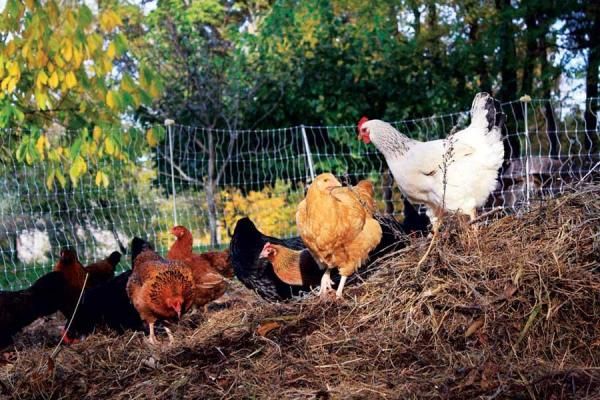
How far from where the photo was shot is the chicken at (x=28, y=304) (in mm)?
4988

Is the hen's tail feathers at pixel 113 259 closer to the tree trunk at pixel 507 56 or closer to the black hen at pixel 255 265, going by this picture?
the black hen at pixel 255 265

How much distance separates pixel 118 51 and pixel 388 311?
267 centimetres

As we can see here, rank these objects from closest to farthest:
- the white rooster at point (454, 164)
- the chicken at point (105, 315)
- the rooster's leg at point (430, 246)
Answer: the rooster's leg at point (430, 246) → the chicken at point (105, 315) → the white rooster at point (454, 164)

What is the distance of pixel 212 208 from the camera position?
10.5 m

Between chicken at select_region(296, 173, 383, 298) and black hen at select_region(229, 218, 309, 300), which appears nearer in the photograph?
chicken at select_region(296, 173, 383, 298)

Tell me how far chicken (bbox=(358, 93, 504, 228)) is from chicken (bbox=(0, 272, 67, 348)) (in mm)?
2729

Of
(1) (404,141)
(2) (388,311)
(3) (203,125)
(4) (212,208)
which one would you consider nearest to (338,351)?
(2) (388,311)

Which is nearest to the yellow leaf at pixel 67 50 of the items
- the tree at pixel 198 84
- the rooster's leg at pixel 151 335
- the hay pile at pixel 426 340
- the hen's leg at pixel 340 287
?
the rooster's leg at pixel 151 335

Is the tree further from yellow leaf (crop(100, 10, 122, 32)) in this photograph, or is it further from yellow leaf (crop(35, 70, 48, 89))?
yellow leaf (crop(100, 10, 122, 32))

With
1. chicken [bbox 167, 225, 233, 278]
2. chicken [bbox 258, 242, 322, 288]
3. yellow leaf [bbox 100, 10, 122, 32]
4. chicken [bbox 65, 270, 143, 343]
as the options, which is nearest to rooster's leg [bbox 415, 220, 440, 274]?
chicken [bbox 258, 242, 322, 288]

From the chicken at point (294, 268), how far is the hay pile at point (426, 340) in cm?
100

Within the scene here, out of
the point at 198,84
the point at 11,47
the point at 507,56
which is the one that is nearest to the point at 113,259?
the point at 11,47

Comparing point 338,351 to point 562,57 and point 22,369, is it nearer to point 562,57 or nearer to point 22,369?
point 22,369

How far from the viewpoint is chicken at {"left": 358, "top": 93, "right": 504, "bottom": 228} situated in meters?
5.43
